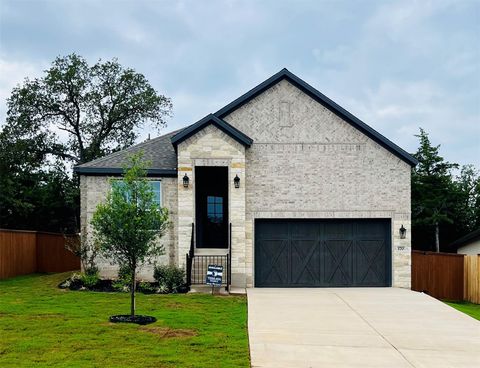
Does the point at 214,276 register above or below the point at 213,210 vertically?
below

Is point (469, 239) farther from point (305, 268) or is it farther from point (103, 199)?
point (103, 199)

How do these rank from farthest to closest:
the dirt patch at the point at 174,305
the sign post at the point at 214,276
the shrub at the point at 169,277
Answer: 1. the shrub at the point at 169,277
2. the sign post at the point at 214,276
3. the dirt patch at the point at 174,305

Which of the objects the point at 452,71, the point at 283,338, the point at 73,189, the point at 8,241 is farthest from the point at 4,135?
the point at 283,338

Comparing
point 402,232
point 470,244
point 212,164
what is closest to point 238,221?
point 212,164

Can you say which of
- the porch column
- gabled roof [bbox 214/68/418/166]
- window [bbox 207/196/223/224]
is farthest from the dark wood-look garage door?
window [bbox 207/196/223/224]

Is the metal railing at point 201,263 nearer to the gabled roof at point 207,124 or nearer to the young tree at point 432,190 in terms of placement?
the gabled roof at point 207,124

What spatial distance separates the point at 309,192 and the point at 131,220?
8.42 meters

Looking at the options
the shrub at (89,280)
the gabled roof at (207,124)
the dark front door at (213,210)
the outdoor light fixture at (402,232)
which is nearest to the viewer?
the shrub at (89,280)

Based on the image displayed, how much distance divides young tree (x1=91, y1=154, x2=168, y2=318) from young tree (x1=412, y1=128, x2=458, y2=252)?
28840mm

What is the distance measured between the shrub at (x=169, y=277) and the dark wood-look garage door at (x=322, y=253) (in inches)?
110

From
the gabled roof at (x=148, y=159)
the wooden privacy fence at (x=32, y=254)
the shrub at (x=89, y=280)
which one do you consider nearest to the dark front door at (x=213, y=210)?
the gabled roof at (x=148, y=159)

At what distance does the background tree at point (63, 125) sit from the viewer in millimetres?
37844

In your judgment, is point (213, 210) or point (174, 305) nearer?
point (174, 305)

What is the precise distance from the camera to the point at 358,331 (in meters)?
11.2
